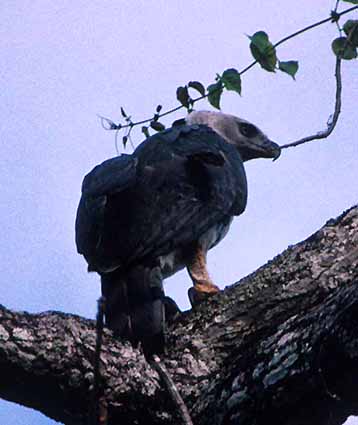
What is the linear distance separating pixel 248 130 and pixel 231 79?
11.7 ft

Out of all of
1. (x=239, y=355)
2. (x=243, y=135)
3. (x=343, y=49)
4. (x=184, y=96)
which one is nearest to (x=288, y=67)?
(x=343, y=49)

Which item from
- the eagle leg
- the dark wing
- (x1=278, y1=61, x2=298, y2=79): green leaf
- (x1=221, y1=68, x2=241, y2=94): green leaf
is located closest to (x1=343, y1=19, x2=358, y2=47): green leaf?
(x1=278, y1=61, x2=298, y2=79): green leaf

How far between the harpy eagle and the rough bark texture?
0.22 metres

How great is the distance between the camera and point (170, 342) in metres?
3.91

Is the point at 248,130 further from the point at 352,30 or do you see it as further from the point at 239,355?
the point at 239,355

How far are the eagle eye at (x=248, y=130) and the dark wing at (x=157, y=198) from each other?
6.33ft

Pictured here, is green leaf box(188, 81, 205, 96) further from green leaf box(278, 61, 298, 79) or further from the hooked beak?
the hooked beak

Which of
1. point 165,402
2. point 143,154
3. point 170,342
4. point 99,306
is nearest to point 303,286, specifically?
point 170,342

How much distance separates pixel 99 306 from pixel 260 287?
6.73 ft

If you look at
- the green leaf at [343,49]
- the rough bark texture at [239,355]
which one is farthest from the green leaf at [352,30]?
the rough bark texture at [239,355]

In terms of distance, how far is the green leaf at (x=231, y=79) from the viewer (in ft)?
14.1

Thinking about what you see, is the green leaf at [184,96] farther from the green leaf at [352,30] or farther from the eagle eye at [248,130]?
the eagle eye at [248,130]

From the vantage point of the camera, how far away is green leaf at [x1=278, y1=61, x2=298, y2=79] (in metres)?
4.25

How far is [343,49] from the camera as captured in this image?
427 centimetres
